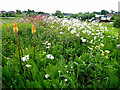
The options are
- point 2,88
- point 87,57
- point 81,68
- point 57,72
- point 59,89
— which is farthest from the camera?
point 87,57

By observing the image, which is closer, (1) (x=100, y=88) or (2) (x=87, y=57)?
(1) (x=100, y=88)

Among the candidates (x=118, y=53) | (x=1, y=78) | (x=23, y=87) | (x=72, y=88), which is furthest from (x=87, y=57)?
(x=1, y=78)

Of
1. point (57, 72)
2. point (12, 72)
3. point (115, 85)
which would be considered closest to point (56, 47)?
point (57, 72)

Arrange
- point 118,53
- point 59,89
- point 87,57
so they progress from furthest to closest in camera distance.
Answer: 1. point 118,53
2. point 87,57
3. point 59,89

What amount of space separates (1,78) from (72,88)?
1.37 m

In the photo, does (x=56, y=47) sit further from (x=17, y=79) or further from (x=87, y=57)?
(x=17, y=79)

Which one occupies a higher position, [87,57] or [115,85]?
[87,57]

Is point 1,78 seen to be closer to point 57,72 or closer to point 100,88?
point 57,72

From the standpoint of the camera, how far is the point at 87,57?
116 inches

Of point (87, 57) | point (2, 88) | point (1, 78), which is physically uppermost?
point (87, 57)

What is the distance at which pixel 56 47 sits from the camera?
3.51 metres

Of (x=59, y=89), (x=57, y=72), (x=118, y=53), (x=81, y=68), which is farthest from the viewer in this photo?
(x=118, y=53)

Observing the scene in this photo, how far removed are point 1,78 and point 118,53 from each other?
118 inches

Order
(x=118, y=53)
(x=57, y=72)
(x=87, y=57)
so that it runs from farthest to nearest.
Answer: (x=118, y=53)
(x=87, y=57)
(x=57, y=72)
